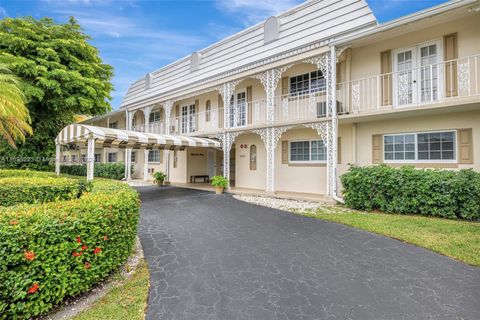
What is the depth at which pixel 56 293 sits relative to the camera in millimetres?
2871

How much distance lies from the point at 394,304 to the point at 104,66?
21.2m

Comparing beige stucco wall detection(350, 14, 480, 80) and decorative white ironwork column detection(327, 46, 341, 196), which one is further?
decorative white ironwork column detection(327, 46, 341, 196)

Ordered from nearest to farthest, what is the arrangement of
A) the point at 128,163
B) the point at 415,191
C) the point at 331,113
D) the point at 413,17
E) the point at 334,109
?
1. the point at 415,191
2. the point at 413,17
3. the point at 334,109
4. the point at 331,113
5. the point at 128,163

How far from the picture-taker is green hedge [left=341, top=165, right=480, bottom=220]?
23.5ft

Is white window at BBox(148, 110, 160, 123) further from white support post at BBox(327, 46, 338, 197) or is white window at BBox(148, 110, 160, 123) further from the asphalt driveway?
the asphalt driveway

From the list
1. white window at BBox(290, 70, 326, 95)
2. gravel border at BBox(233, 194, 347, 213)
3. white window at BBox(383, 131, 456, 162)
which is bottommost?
gravel border at BBox(233, 194, 347, 213)

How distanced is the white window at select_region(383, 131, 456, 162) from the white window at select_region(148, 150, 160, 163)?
15.8 metres

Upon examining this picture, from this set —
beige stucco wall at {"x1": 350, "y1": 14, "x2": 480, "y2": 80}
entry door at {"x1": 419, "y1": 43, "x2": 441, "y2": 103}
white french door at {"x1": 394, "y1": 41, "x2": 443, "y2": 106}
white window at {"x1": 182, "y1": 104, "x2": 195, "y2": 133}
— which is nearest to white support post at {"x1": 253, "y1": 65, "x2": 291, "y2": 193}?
beige stucco wall at {"x1": 350, "y1": 14, "x2": 480, "y2": 80}

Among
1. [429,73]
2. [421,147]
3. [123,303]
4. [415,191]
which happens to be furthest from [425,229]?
[123,303]

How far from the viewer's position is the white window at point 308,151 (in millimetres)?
11641

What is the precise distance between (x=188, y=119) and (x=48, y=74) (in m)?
7.85

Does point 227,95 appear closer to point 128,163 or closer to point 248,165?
point 248,165

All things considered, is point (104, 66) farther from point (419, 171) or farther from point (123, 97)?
point (419, 171)

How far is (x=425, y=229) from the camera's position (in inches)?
249
